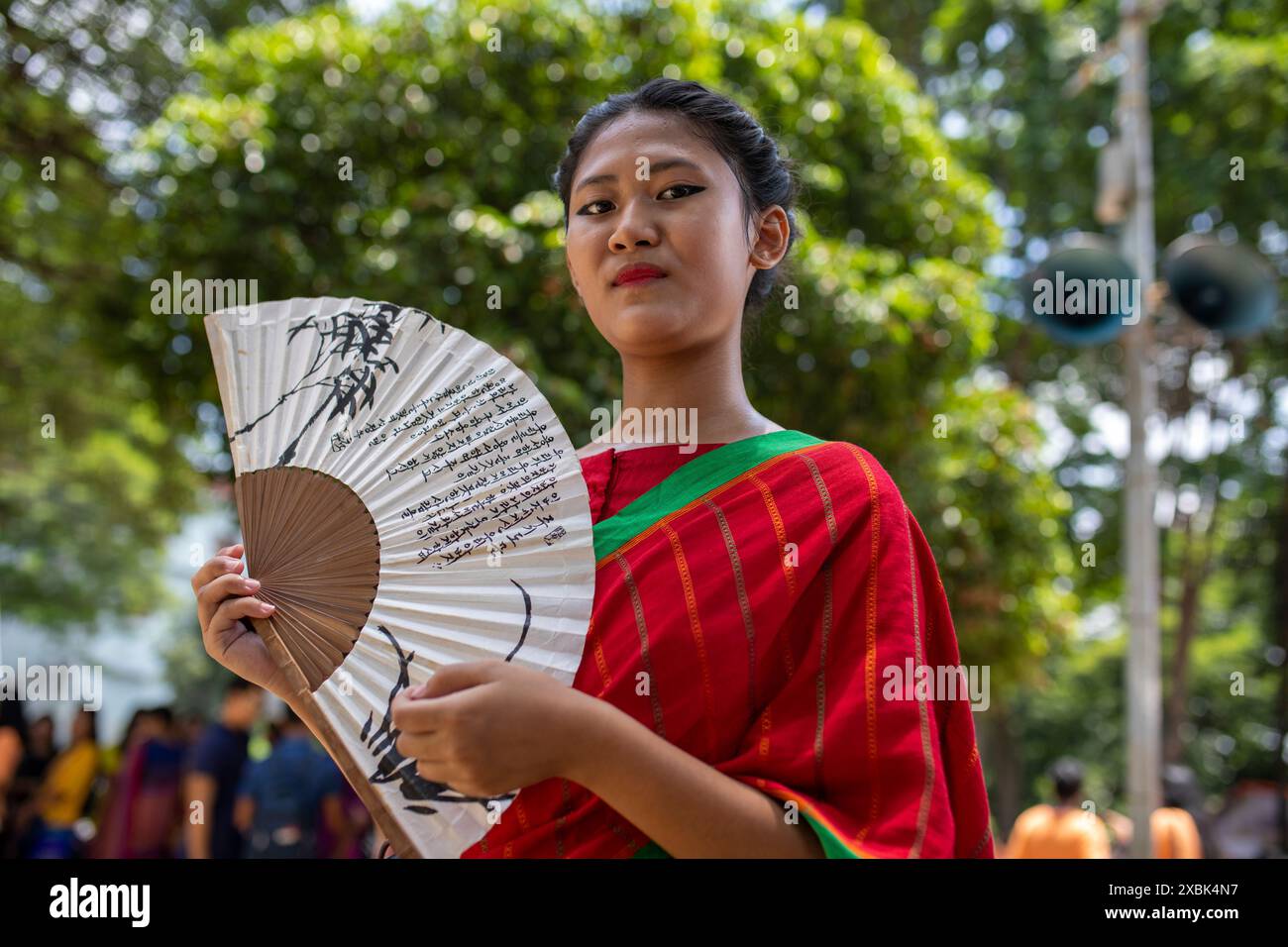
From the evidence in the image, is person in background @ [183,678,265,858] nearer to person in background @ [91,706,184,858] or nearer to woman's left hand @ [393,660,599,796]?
person in background @ [91,706,184,858]

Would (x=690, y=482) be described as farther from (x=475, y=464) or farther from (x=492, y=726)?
(x=492, y=726)

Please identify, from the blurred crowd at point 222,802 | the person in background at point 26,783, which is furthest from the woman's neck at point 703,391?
the person in background at point 26,783

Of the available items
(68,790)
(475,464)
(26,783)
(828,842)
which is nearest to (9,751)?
(68,790)

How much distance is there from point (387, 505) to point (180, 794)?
5704 mm

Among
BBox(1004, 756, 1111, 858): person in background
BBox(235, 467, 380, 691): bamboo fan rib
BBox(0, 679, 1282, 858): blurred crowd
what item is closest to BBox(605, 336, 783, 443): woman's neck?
BBox(235, 467, 380, 691): bamboo fan rib

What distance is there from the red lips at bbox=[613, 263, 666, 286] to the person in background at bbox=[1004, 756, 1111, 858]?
4.19 m

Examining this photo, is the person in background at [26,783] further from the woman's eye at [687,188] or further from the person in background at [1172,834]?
the woman's eye at [687,188]

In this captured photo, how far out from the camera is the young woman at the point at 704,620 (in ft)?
3.53

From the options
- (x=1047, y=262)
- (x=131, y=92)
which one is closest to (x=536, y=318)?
(x=1047, y=262)

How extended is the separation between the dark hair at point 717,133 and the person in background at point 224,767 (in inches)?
174

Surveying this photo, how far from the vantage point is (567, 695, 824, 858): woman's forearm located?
1068 millimetres

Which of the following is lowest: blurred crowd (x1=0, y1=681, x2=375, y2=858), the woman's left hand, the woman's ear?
blurred crowd (x1=0, y1=681, x2=375, y2=858)

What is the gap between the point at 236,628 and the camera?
1285 mm
